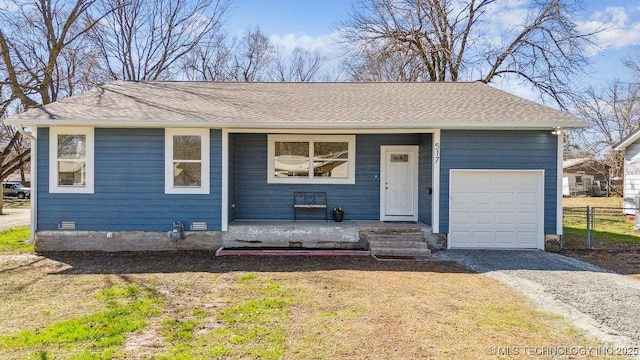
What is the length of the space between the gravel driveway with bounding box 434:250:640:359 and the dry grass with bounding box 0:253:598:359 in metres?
0.31

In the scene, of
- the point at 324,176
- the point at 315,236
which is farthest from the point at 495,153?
the point at 315,236

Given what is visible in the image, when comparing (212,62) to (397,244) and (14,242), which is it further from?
(397,244)

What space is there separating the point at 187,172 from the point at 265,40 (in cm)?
2180

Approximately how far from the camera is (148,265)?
7.09 metres

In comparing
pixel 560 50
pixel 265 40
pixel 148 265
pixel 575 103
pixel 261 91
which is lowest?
pixel 148 265

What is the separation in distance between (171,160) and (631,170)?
1684 cm

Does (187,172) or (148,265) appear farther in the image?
(187,172)

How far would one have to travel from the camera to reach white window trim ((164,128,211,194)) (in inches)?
327

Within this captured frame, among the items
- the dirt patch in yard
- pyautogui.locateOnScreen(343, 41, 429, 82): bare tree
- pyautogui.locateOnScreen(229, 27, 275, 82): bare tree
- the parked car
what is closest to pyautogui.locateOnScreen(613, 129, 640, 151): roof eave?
the dirt patch in yard

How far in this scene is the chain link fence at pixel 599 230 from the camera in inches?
360

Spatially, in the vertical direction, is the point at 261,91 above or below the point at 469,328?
above

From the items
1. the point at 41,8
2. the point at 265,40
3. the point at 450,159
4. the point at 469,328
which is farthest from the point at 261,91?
the point at 265,40

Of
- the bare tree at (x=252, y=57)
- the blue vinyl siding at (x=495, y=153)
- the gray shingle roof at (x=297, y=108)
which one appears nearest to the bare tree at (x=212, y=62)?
the bare tree at (x=252, y=57)

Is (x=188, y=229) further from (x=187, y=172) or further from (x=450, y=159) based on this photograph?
(x=450, y=159)
